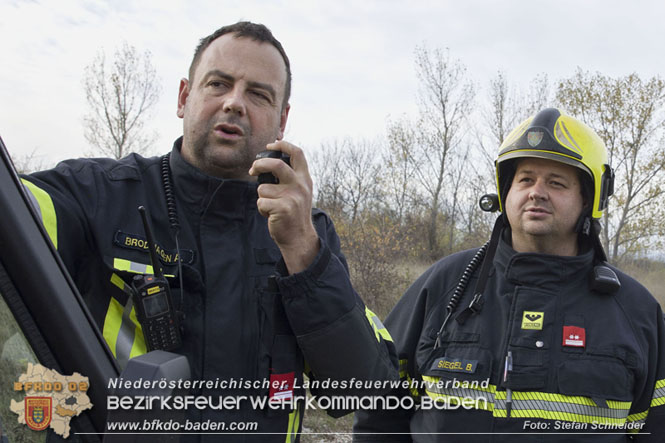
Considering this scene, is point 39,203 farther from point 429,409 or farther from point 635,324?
point 635,324

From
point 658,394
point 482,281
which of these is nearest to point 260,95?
point 482,281

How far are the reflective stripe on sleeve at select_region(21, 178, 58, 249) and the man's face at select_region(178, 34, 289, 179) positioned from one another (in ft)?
1.76

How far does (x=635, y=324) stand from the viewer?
2553mm

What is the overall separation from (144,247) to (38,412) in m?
0.74

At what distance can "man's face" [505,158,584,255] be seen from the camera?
2.75 m

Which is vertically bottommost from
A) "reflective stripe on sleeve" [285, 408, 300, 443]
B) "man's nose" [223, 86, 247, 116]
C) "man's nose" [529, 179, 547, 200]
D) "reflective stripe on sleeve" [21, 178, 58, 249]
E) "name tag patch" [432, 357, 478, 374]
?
"reflective stripe on sleeve" [285, 408, 300, 443]

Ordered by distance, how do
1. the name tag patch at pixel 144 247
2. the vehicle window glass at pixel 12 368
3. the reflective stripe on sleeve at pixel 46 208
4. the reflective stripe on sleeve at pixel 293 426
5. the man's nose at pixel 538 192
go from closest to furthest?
the vehicle window glass at pixel 12 368 → the reflective stripe on sleeve at pixel 46 208 → the name tag patch at pixel 144 247 → the reflective stripe on sleeve at pixel 293 426 → the man's nose at pixel 538 192

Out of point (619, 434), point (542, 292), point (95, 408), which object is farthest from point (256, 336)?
point (619, 434)

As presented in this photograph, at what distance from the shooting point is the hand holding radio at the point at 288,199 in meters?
1.51

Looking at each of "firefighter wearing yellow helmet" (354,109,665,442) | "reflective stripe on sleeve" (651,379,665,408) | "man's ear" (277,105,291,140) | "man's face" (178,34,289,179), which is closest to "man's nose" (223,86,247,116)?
"man's face" (178,34,289,179)

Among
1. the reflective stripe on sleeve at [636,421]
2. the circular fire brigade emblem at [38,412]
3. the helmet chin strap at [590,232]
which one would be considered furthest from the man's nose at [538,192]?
the circular fire brigade emblem at [38,412]

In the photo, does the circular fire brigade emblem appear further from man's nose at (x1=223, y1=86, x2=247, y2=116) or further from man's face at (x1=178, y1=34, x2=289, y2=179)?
man's nose at (x1=223, y1=86, x2=247, y2=116)

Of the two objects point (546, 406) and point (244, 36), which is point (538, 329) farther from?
point (244, 36)

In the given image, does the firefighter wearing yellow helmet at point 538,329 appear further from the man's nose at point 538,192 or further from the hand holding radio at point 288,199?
the hand holding radio at point 288,199
